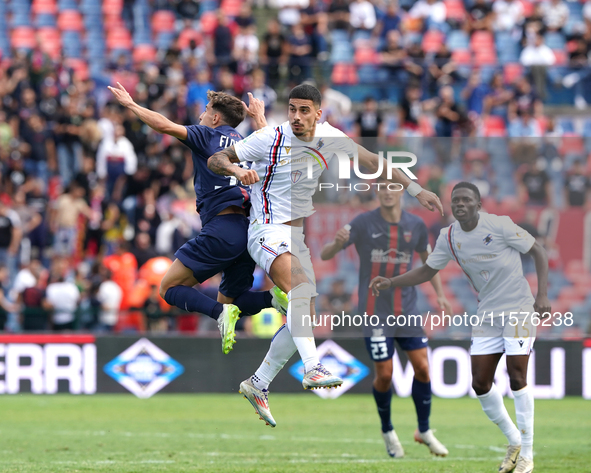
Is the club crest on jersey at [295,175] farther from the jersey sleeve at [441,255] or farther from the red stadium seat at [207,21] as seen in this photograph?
the red stadium seat at [207,21]

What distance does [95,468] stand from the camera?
337 inches

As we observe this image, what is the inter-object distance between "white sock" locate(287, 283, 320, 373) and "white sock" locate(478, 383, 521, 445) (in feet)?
6.34

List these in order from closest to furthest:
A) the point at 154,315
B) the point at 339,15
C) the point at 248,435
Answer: the point at 248,435, the point at 154,315, the point at 339,15

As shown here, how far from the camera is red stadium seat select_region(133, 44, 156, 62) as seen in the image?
20820 mm

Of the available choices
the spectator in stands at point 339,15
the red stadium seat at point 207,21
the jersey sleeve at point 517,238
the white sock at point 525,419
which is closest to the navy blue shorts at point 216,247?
the jersey sleeve at point 517,238

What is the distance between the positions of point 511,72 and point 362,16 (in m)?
3.83

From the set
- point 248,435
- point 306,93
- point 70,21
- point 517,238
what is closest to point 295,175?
point 306,93

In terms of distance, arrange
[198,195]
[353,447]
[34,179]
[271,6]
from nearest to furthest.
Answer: [198,195] → [353,447] → [34,179] → [271,6]

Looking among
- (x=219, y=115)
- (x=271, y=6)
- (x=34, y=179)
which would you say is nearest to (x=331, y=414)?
(x=219, y=115)

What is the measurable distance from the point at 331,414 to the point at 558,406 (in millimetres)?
3551

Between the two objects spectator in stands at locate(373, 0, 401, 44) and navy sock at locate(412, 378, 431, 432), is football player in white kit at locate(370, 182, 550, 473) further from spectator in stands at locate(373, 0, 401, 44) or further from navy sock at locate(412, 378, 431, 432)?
spectator in stands at locate(373, 0, 401, 44)

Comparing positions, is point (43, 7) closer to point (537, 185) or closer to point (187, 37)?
point (187, 37)

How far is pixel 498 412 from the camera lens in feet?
28.2

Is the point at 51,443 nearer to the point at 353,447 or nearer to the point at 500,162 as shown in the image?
the point at 353,447
